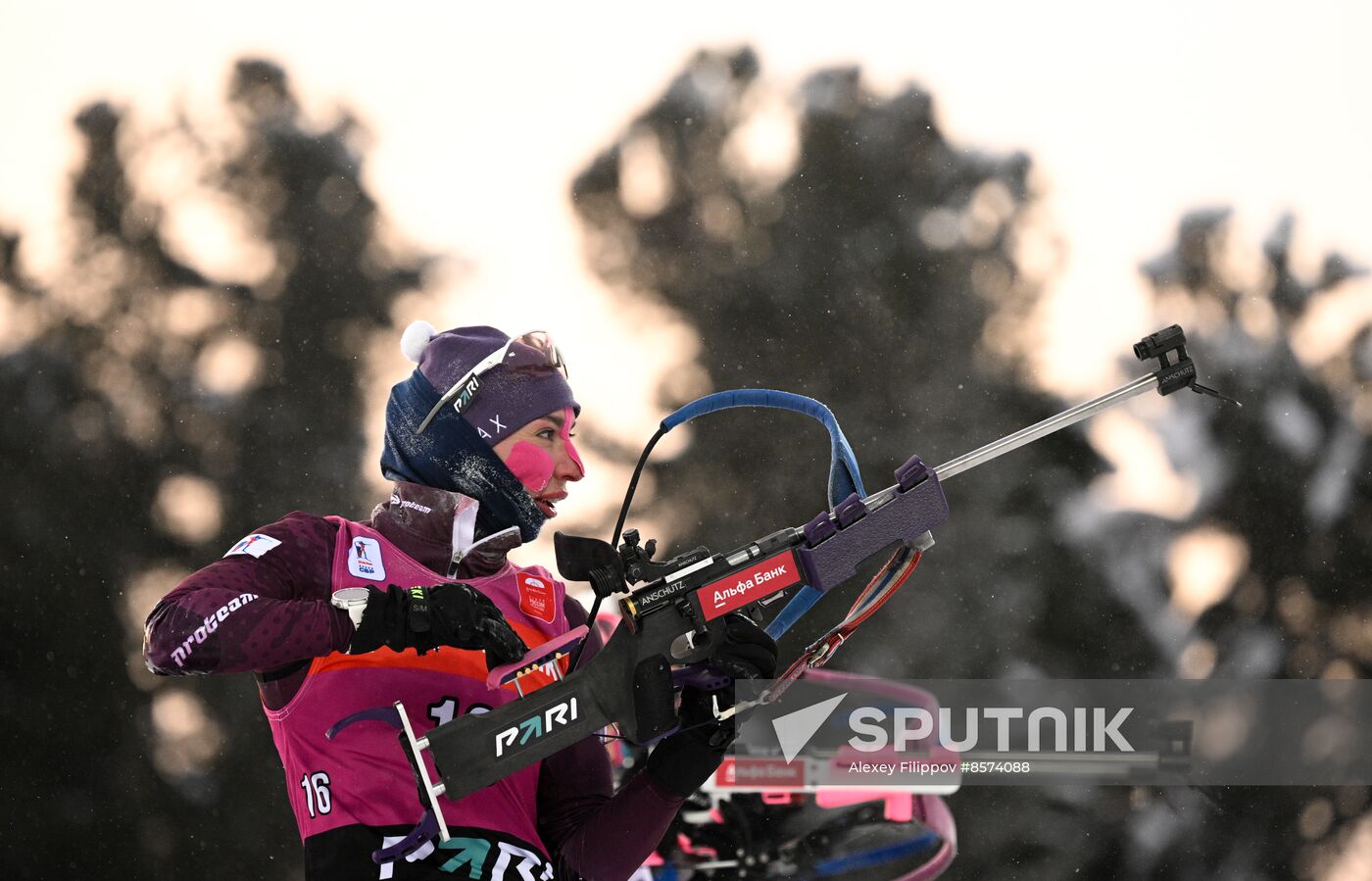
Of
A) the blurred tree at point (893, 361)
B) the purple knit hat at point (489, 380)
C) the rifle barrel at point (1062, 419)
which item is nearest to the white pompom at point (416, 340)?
the purple knit hat at point (489, 380)

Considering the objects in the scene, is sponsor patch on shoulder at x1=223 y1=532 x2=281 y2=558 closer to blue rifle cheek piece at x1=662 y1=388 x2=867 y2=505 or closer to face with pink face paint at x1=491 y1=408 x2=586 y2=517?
face with pink face paint at x1=491 y1=408 x2=586 y2=517

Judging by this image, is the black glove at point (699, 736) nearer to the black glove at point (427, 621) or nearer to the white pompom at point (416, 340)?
A: the black glove at point (427, 621)

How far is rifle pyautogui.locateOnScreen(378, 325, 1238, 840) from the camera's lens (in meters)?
2.20

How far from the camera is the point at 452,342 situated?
271 cm

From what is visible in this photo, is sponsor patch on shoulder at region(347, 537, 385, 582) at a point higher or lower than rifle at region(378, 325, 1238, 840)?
higher

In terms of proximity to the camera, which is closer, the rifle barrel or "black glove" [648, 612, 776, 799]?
the rifle barrel

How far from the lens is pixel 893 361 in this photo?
10.5 m

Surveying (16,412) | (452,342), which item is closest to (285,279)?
(16,412)

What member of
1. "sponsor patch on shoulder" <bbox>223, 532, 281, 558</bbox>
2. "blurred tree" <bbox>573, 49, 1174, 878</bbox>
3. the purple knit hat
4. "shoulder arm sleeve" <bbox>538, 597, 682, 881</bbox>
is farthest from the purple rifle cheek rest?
"blurred tree" <bbox>573, 49, 1174, 878</bbox>

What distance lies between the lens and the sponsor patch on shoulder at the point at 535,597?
2557 millimetres

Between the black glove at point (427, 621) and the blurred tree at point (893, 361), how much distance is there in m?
7.47

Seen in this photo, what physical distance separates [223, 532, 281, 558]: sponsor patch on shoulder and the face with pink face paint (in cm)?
48

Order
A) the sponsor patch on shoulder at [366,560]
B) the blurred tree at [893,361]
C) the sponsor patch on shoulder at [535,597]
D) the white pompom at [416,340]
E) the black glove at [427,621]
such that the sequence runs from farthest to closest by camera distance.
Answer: the blurred tree at [893,361] → the white pompom at [416,340] → the sponsor patch on shoulder at [535,597] → the sponsor patch on shoulder at [366,560] → the black glove at [427,621]

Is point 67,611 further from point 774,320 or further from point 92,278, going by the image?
point 774,320
